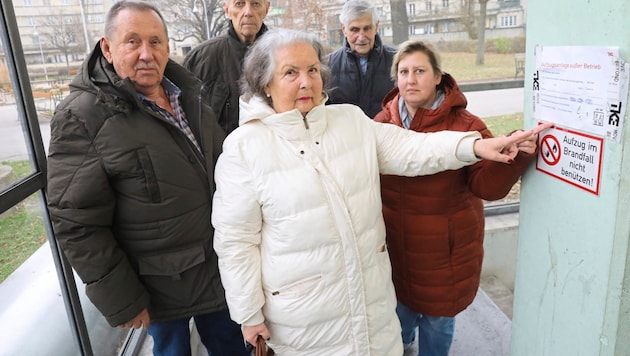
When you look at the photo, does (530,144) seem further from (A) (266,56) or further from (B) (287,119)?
(A) (266,56)

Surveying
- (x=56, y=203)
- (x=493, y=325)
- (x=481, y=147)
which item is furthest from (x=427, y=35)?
(x=56, y=203)

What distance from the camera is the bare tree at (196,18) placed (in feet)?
9.63

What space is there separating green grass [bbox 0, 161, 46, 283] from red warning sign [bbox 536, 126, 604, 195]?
1.63 m

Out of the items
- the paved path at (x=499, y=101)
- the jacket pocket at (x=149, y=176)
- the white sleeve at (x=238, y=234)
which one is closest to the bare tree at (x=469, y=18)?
the paved path at (x=499, y=101)

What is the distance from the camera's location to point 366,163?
1425mm

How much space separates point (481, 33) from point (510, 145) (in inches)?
104

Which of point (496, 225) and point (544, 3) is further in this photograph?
point (496, 225)

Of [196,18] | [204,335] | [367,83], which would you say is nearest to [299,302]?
[204,335]

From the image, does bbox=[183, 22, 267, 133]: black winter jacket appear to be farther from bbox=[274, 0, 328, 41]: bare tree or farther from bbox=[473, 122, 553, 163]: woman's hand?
bbox=[473, 122, 553, 163]: woman's hand

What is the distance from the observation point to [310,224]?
4.35ft

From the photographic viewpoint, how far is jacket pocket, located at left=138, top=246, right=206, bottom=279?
60.7 inches

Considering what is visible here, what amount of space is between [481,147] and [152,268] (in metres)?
1.15

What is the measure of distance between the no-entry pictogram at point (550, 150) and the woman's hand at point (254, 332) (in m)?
0.98

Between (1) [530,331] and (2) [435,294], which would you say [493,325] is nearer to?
(2) [435,294]
